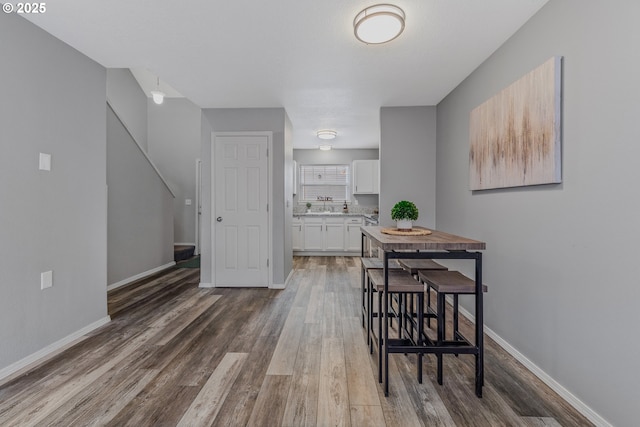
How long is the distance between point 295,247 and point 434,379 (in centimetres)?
476

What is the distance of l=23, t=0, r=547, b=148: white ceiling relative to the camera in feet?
6.57

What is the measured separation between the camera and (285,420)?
1575mm

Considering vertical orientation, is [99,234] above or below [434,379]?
above

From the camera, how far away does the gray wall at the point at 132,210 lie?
12.9ft

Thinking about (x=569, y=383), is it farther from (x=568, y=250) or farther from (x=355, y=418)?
(x=355, y=418)

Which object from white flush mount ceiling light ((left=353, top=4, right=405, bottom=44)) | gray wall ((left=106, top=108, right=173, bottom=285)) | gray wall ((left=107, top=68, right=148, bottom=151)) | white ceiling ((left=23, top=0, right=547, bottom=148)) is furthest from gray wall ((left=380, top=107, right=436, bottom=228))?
gray wall ((left=107, top=68, right=148, bottom=151))

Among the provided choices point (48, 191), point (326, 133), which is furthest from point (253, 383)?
point (326, 133)

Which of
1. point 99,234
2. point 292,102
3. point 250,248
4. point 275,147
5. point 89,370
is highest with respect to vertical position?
point 292,102

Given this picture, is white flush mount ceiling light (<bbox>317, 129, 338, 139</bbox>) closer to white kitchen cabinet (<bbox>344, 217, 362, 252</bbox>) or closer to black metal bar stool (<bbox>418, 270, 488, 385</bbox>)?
white kitchen cabinet (<bbox>344, 217, 362, 252</bbox>)

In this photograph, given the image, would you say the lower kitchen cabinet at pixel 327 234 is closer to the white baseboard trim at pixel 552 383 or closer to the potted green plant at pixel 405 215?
the white baseboard trim at pixel 552 383

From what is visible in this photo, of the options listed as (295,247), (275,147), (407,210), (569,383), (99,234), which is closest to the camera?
(569,383)

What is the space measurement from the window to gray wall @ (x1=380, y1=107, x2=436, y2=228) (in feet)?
10.9

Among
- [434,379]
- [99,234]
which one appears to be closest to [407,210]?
[434,379]

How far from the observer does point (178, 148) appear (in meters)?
6.75
